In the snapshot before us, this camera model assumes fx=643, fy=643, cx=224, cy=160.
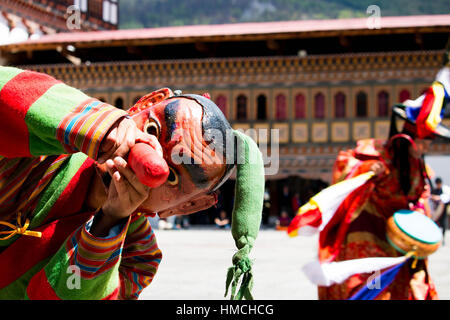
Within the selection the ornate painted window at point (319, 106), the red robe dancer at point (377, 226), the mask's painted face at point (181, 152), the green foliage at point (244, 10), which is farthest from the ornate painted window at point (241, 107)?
the green foliage at point (244, 10)

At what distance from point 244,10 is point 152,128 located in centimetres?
7069

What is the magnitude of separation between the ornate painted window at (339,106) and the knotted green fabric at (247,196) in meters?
18.4

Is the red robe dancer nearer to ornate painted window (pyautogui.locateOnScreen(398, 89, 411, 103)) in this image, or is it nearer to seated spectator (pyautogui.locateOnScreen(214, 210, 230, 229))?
seated spectator (pyautogui.locateOnScreen(214, 210, 230, 229))

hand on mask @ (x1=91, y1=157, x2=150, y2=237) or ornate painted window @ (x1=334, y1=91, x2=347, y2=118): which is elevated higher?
hand on mask @ (x1=91, y1=157, x2=150, y2=237)

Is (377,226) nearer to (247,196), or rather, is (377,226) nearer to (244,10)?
(247,196)

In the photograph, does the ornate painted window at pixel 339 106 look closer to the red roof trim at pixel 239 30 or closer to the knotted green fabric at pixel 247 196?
the red roof trim at pixel 239 30

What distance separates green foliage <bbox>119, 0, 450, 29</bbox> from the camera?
177 ft

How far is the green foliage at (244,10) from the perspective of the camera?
54.0 metres

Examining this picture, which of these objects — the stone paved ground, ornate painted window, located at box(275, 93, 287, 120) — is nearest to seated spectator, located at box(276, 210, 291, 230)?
ornate painted window, located at box(275, 93, 287, 120)

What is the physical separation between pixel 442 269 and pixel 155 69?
42.6 feet

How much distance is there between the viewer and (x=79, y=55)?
20.2m

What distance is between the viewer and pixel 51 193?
174 centimetres

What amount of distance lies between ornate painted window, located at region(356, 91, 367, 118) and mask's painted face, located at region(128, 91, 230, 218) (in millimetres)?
18577
